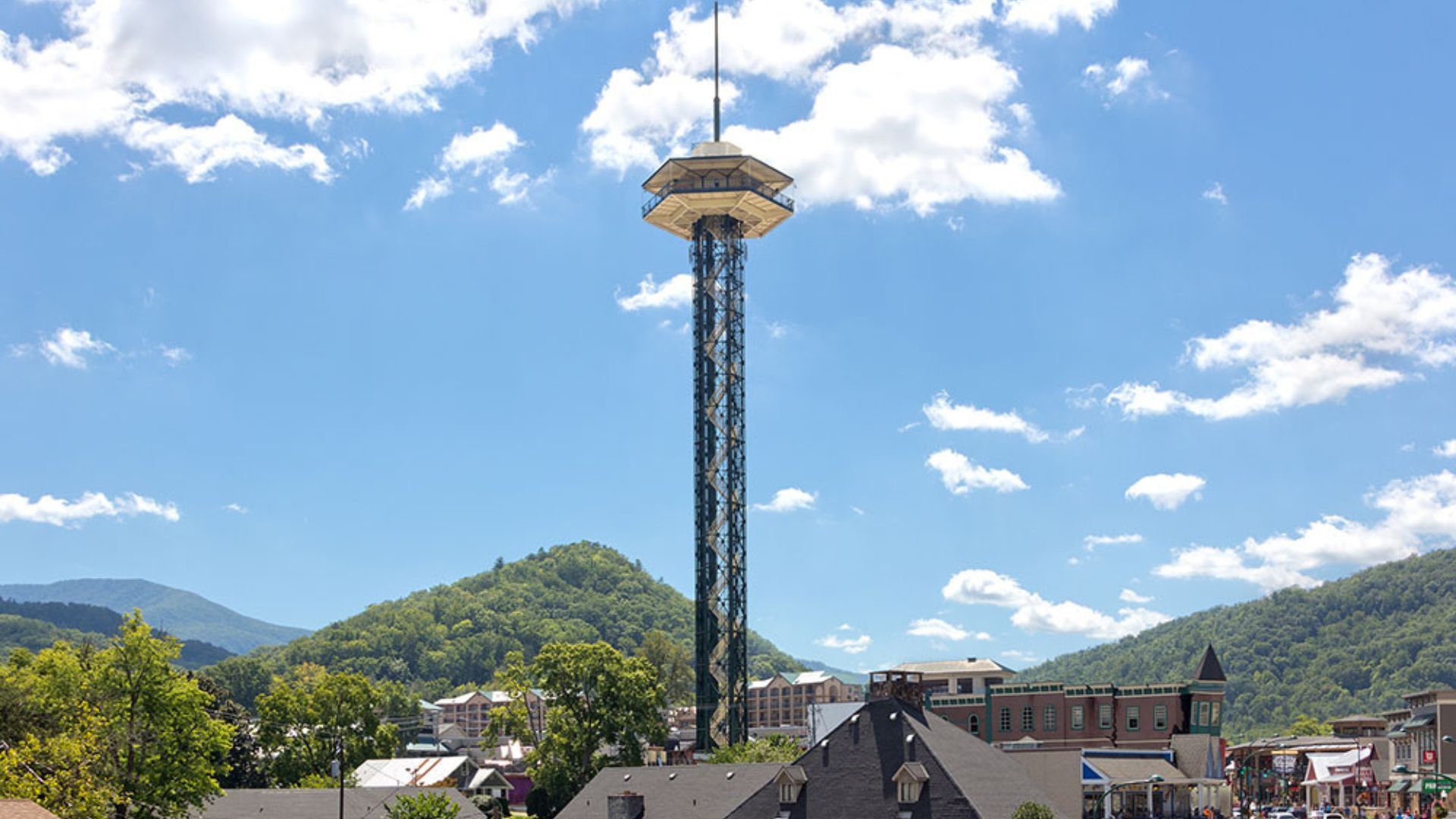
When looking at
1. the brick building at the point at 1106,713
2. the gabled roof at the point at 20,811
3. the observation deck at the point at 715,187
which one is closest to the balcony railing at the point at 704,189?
the observation deck at the point at 715,187

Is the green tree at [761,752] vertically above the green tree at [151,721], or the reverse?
the green tree at [151,721]

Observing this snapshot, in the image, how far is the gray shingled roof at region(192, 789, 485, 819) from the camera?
9381 centimetres

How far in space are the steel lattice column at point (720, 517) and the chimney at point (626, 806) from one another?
63.1 meters

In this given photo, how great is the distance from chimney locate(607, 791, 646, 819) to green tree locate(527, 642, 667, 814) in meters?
38.4

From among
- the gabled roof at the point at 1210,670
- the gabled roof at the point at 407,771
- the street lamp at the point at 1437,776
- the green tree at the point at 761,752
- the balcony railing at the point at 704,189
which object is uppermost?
the balcony railing at the point at 704,189

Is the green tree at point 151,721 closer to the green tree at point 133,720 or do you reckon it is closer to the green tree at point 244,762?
the green tree at point 133,720

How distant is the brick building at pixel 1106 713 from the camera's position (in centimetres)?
11406

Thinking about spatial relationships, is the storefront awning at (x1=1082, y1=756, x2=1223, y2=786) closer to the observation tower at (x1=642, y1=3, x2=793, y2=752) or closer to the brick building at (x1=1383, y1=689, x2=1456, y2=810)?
the brick building at (x1=1383, y1=689, x2=1456, y2=810)

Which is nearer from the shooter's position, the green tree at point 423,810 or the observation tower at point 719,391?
the green tree at point 423,810

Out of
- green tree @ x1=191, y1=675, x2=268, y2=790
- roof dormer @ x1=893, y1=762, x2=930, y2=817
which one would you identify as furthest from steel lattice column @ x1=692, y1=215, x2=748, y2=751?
roof dormer @ x1=893, y1=762, x2=930, y2=817

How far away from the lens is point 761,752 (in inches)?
4309

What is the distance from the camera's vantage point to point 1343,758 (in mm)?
153750

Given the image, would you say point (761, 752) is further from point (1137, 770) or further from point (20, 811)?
point (20, 811)

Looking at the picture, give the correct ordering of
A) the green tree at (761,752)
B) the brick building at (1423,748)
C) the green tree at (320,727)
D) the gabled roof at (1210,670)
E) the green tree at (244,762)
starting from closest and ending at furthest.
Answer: the green tree at (761,752) → the gabled roof at (1210,670) → the brick building at (1423,748) → the green tree at (320,727) → the green tree at (244,762)
